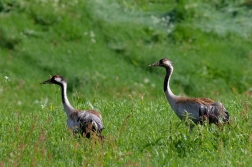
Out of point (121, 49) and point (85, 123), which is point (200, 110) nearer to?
point (85, 123)

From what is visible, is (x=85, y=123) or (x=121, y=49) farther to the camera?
(x=121, y=49)

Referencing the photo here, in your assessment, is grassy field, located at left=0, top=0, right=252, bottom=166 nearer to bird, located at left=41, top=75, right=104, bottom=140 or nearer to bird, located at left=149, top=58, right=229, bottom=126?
bird, located at left=149, top=58, right=229, bottom=126

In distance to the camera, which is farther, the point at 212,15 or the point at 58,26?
the point at 212,15

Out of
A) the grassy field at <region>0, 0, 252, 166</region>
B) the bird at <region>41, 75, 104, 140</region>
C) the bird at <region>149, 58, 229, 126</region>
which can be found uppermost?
the bird at <region>149, 58, 229, 126</region>

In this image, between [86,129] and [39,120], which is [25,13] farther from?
[86,129]

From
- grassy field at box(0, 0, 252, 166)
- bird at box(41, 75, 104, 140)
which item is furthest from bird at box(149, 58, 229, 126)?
grassy field at box(0, 0, 252, 166)

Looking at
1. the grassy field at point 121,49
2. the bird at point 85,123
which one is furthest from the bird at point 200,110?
the grassy field at point 121,49

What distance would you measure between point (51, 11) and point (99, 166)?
11499 millimetres

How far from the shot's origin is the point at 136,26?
19.2 meters

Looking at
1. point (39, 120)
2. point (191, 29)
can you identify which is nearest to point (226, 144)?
point (39, 120)

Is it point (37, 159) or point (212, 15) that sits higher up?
point (37, 159)

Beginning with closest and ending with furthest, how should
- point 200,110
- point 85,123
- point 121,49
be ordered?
1. point 85,123
2. point 200,110
3. point 121,49

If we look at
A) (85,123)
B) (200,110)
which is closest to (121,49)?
(200,110)

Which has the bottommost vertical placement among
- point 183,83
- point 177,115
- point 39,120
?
point 183,83
